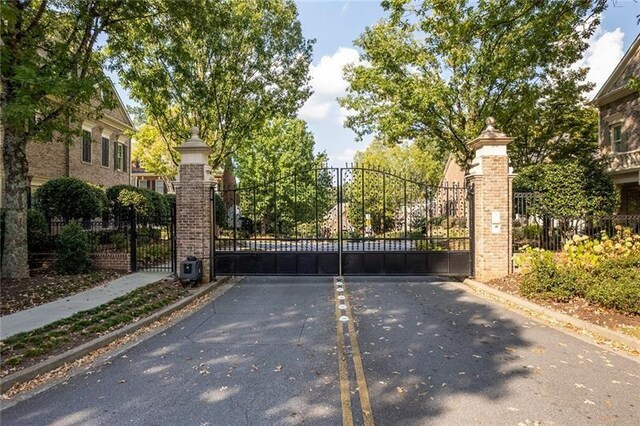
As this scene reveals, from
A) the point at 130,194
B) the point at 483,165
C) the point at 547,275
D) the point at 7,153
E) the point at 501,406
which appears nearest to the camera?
the point at 501,406

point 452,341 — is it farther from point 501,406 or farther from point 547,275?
point 547,275

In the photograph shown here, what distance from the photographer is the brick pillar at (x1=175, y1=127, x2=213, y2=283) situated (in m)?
10.4

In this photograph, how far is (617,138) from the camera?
21.8 m

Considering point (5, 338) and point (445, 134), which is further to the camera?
point (445, 134)

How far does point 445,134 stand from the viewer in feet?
64.7

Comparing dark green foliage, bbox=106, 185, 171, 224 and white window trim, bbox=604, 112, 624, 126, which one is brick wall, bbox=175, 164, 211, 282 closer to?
dark green foliage, bbox=106, 185, 171, 224

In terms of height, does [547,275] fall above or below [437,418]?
above

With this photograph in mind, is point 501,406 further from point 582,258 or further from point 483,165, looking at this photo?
point 483,165

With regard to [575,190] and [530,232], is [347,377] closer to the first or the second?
[575,190]

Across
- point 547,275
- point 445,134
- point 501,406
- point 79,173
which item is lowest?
point 501,406

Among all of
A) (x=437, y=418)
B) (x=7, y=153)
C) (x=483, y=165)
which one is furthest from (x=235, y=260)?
(x=437, y=418)

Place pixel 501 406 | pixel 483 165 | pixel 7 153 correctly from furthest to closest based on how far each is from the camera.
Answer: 1. pixel 483 165
2. pixel 7 153
3. pixel 501 406

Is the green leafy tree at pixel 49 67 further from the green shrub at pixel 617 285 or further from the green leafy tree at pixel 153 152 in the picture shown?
the green leafy tree at pixel 153 152

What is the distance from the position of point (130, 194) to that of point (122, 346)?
11.3m
